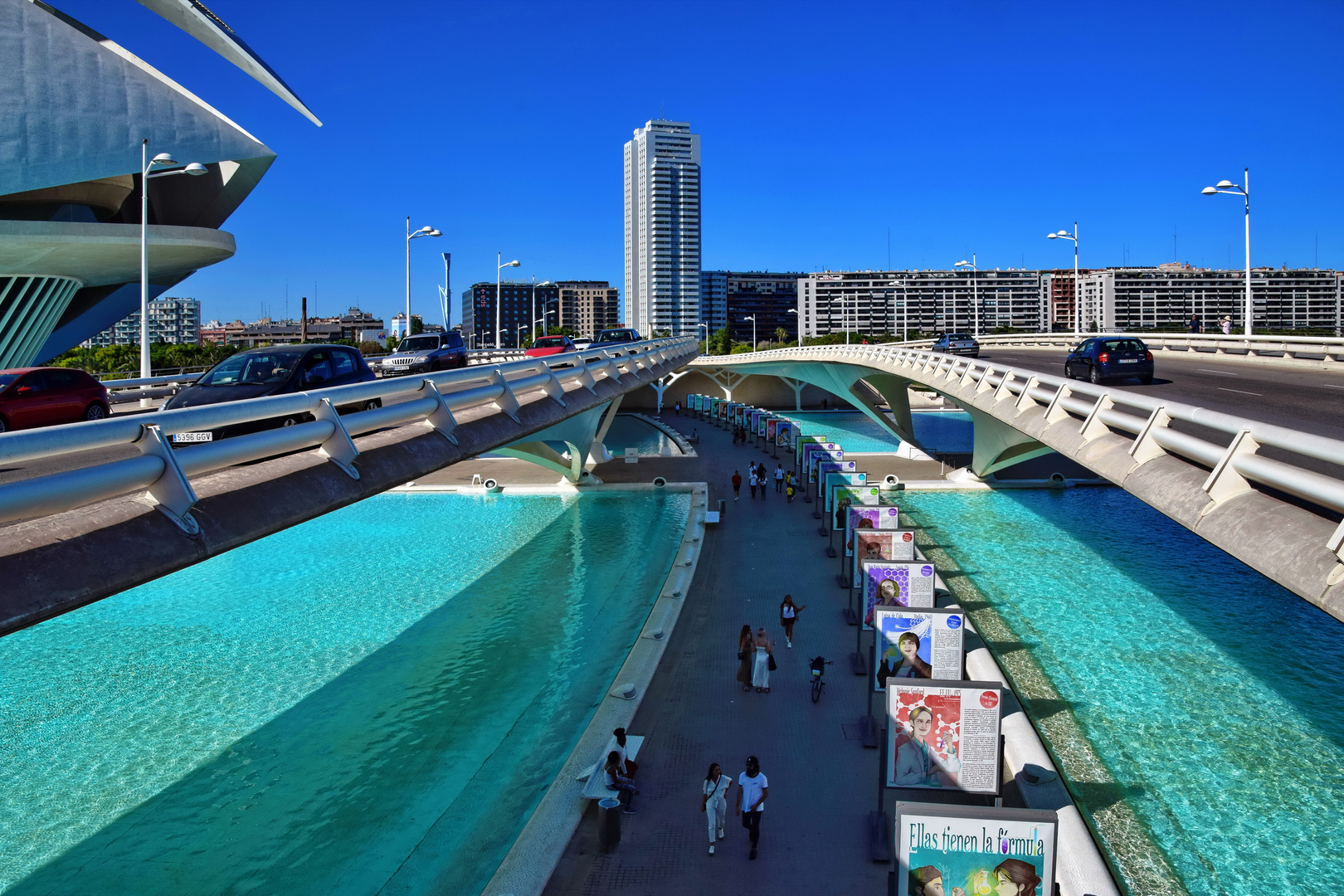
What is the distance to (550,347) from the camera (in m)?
39.5

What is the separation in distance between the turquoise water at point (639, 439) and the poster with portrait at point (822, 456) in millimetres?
11190

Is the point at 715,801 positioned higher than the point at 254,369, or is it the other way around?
the point at 254,369

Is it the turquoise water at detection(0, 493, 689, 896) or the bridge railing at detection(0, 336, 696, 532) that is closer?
the bridge railing at detection(0, 336, 696, 532)

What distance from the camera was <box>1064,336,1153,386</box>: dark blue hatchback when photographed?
21312 mm

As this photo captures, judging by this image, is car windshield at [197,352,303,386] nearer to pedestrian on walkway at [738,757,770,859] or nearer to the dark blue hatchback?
pedestrian on walkway at [738,757,770,859]

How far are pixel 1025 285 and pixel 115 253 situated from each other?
190 m

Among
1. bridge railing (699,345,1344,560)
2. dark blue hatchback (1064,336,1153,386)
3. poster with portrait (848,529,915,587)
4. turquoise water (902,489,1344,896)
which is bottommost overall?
turquoise water (902,489,1344,896)

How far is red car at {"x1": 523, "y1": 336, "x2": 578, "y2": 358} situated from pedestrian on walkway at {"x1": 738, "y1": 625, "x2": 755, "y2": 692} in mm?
24282


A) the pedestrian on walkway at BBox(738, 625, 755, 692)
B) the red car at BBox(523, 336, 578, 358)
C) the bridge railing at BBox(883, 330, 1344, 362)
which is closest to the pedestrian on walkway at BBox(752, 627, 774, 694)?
the pedestrian on walkway at BBox(738, 625, 755, 692)

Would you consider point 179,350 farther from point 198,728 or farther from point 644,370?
point 198,728

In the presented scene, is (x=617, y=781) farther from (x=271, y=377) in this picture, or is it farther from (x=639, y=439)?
(x=639, y=439)

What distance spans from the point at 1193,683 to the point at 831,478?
14.1 metres

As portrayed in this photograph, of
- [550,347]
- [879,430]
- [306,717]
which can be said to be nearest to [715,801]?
[306,717]

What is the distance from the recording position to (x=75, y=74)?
35.1 meters
